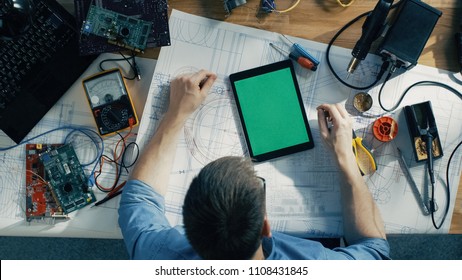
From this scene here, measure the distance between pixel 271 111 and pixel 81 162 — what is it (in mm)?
559

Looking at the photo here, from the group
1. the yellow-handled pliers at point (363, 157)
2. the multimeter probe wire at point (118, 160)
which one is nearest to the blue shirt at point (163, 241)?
the multimeter probe wire at point (118, 160)

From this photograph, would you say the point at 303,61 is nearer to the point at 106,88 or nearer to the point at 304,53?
the point at 304,53

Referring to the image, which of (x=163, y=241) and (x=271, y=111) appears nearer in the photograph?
(x=163, y=241)

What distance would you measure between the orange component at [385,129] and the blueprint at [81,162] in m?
0.66

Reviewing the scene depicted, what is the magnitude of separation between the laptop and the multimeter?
6cm

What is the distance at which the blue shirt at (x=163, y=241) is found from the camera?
1087 millimetres

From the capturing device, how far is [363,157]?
1.24m

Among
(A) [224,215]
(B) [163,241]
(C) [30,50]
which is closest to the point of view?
(A) [224,215]

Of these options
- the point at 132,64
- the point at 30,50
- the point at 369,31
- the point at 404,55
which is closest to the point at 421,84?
the point at 404,55

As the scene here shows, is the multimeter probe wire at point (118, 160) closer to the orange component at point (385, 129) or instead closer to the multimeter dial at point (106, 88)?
the multimeter dial at point (106, 88)

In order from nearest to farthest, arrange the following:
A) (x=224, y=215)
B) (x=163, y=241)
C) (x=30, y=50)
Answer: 1. (x=224, y=215)
2. (x=163, y=241)
3. (x=30, y=50)

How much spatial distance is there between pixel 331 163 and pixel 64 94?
0.78 m

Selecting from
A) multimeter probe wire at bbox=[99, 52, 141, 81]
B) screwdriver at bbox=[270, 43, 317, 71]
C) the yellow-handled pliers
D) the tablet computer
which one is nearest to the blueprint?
multimeter probe wire at bbox=[99, 52, 141, 81]

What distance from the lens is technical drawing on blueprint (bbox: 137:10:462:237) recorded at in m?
1.23
